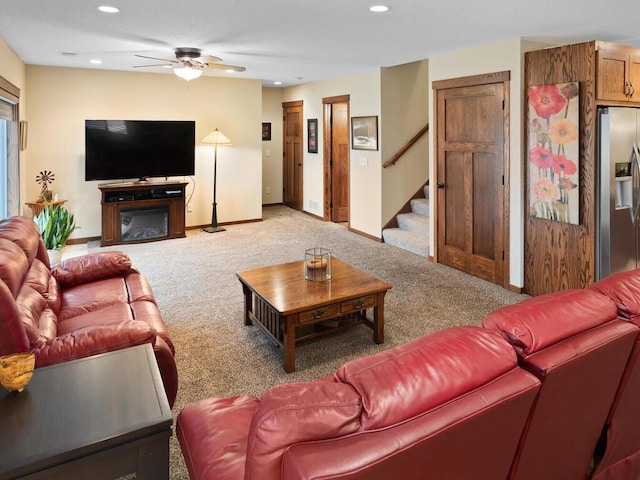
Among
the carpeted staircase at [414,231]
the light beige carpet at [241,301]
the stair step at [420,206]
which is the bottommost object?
the light beige carpet at [241,301]

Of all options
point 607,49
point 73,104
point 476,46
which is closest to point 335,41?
point 476,46

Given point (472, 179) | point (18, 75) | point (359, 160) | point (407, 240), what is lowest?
point (407, 240)

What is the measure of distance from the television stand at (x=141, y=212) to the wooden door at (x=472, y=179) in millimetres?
3810

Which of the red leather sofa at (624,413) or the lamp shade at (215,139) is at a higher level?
the lamp shade at (215,139)

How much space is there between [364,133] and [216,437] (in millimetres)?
5830

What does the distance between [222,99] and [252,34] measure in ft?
11.1

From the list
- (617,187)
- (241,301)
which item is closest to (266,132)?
(241,301)

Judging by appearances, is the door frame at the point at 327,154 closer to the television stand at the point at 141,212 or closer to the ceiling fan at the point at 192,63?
the television stand at the point at 141,212

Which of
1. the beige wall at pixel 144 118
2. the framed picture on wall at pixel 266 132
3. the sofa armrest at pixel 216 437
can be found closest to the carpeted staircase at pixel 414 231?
the beige wall at pixel 144 118

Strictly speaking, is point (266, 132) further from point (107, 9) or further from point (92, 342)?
point (92, 342)

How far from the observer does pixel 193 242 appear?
656cm

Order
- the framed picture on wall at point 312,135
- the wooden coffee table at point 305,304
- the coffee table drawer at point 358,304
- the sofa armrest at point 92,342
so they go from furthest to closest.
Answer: the framed picture on wall at point 312,135 < the coffee table drawer at point 358,304 < the wooden coffee table at point 305,304 < the sofa armrest at point 92,342

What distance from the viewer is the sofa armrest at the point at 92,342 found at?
6.11 feet

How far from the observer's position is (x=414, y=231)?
6.30 m
